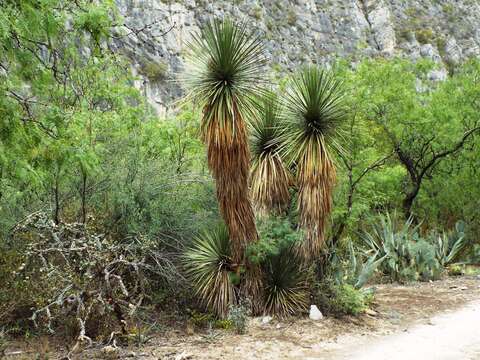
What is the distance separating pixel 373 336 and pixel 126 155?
213 inches

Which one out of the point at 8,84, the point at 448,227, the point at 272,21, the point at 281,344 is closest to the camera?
the point at 8,84

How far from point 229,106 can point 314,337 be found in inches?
151

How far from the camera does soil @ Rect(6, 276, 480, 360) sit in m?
6.27

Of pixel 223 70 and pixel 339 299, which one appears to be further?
pixel 339 299

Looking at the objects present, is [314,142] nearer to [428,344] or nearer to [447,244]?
[428,344]

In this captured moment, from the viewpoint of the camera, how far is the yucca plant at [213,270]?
7.81m

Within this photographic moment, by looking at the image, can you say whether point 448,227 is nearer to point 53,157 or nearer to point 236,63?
point 236,63

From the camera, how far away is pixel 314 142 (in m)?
8.30

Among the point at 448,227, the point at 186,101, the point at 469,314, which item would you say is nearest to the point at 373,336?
the point at 469,314

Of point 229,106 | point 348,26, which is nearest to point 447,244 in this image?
point 229,106

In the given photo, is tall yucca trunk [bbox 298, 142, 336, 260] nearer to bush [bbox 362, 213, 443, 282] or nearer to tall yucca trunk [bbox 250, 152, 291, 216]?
tall yucca trunk [bbox 250, 152, 291, 216]

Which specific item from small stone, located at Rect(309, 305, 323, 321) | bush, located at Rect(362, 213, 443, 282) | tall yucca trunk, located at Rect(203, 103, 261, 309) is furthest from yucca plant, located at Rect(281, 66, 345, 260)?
bush, located at Rect(362, 213, 443, 282)

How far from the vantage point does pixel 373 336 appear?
7270 mm

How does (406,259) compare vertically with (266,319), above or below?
above
